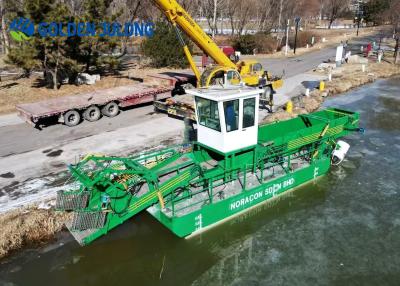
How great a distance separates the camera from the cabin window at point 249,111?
1055 cm

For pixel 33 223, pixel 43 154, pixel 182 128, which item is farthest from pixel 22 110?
pixel 33 223

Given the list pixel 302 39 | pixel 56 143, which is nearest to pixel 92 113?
pixel 56 143

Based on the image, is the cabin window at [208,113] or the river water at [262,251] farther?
the cabin window at [208,113]

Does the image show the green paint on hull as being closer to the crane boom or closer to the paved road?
the paved road

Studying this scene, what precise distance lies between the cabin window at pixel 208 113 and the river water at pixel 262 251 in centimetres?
296

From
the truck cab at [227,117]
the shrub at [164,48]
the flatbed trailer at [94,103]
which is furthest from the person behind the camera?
the shrub at [164,48]

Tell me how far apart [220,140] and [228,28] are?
230 feet

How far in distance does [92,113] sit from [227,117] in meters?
10.4

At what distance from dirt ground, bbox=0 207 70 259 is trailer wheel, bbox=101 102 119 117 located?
922 cm

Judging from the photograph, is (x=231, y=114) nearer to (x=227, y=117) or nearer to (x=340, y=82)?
(x=227, y=117)

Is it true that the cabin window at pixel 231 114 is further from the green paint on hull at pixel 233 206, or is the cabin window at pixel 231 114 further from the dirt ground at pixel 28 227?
the dirt ground at pixel 28 227

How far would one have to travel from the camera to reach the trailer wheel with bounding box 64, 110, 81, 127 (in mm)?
17594
